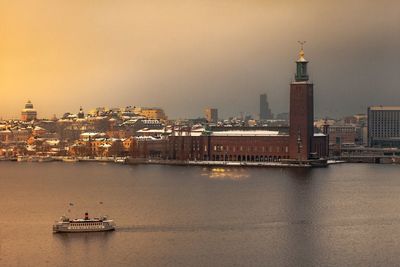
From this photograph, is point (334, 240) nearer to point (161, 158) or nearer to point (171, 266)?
point (171, 266)

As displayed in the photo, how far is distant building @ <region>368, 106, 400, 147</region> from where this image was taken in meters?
79.3

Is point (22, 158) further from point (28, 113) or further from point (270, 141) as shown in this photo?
point (28, 113)

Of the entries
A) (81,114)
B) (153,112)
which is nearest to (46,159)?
(81,114)

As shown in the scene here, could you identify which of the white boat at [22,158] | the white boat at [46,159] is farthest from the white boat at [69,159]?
the white boat at [22,158]

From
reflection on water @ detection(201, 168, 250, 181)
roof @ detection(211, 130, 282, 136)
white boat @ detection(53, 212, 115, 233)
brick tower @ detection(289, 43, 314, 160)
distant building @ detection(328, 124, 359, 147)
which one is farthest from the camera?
distant building @ detection(328, 124, 359, 147)

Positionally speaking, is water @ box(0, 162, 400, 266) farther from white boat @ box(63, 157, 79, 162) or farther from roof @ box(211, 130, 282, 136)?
white boat @ box(63, 157, 79, 162)

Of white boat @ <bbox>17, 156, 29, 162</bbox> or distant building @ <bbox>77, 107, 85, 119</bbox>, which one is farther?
distant building @ <bbox>77, 107, 85, 119</bbox>

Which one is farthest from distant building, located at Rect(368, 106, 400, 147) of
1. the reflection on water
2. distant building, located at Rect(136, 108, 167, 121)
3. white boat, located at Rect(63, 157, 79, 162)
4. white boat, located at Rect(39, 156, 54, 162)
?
the reflection on water

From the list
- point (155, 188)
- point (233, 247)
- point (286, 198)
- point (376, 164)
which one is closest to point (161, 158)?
point (376, 164)

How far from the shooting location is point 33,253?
1947 cm

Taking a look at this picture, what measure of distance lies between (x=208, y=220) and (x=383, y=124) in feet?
201

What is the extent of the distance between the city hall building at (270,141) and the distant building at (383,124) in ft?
94.2

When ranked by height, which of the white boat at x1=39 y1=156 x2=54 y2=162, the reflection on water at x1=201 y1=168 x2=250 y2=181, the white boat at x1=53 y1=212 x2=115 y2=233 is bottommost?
the white boat at x1=53 y1=212 x2=115 y2=233

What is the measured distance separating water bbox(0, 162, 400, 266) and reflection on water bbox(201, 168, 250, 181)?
8 cm
